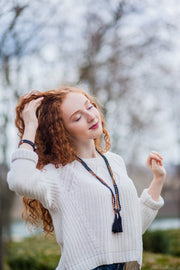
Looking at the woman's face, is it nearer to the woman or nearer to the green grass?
the woman

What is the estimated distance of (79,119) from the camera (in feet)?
6.56

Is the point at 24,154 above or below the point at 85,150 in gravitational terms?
above

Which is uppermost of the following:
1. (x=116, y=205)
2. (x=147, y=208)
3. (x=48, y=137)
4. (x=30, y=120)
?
(x=30, y=120)

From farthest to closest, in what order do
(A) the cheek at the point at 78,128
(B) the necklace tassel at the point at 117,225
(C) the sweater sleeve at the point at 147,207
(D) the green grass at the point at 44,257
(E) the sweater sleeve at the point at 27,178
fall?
1. (D) the green grass at the point at 44,257
2. (C) the sweater sleeve at the point at 147,207
3. (A) the cheek at the point at 78,128
4. (B) the necklace tassel at the point at 117,225
5. (E) the sweater sleeve at the point at 27,178

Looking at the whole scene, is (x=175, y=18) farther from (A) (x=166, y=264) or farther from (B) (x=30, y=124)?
(B) (x=30, y=124)

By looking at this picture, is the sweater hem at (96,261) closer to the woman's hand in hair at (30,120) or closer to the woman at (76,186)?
the woman at (76,186)

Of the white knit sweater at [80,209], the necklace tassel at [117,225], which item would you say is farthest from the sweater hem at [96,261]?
the necklace tassel at [117,225]

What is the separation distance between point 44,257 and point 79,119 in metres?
3.47

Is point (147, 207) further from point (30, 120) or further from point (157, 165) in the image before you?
point (30, 120)

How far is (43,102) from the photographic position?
6.89 feet

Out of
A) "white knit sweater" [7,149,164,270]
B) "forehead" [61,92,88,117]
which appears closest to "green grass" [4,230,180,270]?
"white knit sweater" [7,149,164,270]

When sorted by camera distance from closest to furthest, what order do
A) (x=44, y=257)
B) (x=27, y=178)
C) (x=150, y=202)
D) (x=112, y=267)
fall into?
1. (x=27, y=178)
2. (x=112, y=267)
3. (x=150, y=202)
4. (x=44, y=257)

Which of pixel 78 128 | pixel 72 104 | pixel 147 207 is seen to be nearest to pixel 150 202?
pixel 147 207

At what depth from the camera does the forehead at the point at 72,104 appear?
2006 mm
